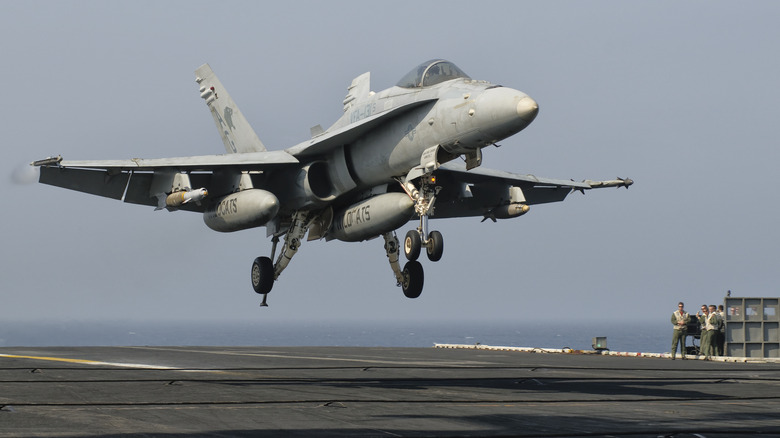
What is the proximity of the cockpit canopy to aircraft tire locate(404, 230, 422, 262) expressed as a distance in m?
3.52

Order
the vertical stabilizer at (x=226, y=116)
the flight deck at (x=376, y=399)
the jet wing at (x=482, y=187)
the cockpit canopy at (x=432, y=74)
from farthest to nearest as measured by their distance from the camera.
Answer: the vertical stabilizer at (x=226, y=116) < the jet wing at (x=482, y=187) < the cockpit canopy at (x=432, y=74) < the flight deck at (x=376, y=399)

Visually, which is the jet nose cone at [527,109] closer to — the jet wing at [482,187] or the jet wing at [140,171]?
the jet wing at [482,187]

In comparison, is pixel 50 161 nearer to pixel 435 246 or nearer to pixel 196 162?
pixel 196 162

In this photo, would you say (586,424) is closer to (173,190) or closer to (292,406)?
(292,406)

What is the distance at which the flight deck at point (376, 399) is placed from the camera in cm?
1065

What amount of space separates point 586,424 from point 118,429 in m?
5.77

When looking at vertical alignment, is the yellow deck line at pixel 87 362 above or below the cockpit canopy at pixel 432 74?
below

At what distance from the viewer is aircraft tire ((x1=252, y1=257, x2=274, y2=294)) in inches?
962

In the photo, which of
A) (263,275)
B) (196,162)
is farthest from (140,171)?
(263,275)

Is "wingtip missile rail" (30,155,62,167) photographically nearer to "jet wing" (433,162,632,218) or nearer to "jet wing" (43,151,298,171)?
"jet wing" (43,151,298,171)

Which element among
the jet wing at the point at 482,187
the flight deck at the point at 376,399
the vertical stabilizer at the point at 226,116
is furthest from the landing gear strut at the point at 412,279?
the vertical stabilizer at the point at 226,116

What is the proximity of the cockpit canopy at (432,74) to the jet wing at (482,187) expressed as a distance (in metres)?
3.35

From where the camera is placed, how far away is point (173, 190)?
2286 centimetres

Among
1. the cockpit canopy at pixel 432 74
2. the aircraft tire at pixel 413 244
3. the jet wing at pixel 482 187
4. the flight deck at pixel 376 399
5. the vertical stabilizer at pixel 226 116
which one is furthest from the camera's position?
the vertical stabilizer at pixel 226 116
